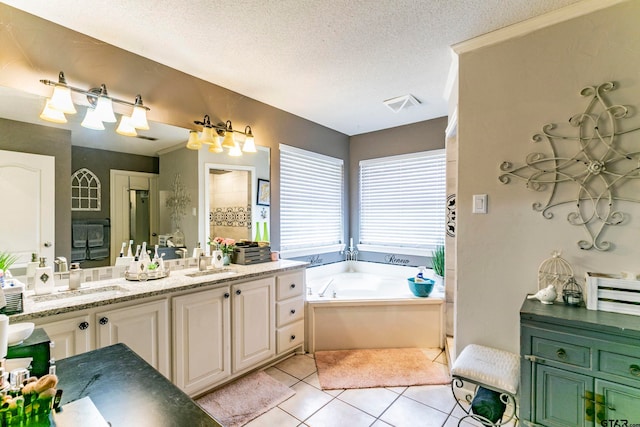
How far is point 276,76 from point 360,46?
795mm

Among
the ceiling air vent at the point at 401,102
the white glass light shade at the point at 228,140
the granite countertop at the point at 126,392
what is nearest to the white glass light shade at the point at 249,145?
the white glass light shade at the point at 228,140

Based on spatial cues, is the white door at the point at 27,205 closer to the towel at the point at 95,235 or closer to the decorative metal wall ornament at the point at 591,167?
the towel at the point at 95,235

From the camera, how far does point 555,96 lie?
1798 mm

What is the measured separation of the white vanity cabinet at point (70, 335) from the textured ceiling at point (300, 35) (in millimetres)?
1725

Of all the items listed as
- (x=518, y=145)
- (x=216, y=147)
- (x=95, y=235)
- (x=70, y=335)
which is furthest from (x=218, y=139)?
(x=518, y=145)

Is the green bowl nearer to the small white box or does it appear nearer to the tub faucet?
the tub faucet

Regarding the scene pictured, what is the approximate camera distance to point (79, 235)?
77.5 inches

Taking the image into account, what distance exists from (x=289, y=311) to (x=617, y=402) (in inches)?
82.0

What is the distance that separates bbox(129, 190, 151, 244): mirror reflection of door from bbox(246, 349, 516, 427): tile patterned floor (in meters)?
1.50

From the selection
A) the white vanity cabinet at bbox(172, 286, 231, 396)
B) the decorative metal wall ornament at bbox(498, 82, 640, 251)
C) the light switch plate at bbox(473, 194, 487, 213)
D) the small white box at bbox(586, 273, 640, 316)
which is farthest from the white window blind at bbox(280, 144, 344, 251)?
the small white box at bbox(586, 273, 640, 316)

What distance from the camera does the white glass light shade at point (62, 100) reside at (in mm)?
1748

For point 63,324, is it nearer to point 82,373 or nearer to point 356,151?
point 82,373

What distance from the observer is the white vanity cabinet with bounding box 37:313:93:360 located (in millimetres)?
1464

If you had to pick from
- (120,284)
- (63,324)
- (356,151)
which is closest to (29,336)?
(63,324)
